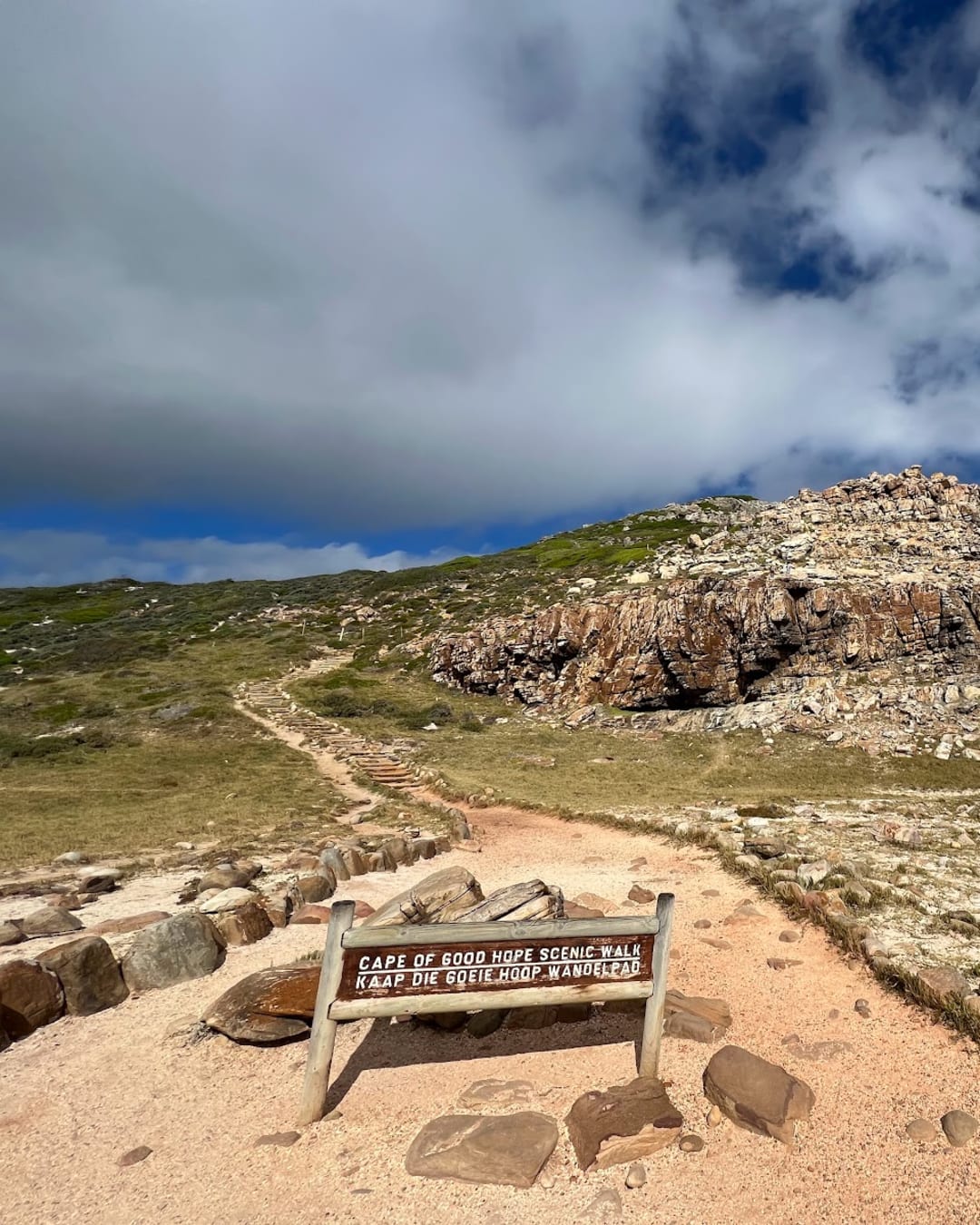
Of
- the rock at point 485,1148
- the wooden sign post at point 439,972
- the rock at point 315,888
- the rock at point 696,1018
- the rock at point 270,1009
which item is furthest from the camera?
the rock at point 315,888

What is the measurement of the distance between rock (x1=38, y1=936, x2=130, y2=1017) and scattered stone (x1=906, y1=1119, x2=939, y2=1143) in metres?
9.27

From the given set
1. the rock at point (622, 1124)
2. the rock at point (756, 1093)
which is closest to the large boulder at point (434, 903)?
the rock at point (622, 1124)

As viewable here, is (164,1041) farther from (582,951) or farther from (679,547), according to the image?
(679,547)

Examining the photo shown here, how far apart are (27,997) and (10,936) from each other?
123 inches

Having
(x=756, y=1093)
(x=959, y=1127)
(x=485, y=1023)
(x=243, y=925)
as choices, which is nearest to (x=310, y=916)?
(x=243, y=925)

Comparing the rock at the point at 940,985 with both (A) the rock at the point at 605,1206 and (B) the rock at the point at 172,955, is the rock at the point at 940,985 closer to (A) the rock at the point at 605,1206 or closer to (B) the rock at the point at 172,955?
(A) the rock at the point at 605,1206

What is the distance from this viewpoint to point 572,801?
2233 cm

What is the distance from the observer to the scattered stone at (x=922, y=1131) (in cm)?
534

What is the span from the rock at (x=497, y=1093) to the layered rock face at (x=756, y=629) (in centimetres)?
3992

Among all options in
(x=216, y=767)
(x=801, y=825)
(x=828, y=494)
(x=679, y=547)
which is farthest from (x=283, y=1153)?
(x=828, y=494)

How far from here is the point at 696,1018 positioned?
7.18 metres

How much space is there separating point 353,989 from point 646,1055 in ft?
10.2

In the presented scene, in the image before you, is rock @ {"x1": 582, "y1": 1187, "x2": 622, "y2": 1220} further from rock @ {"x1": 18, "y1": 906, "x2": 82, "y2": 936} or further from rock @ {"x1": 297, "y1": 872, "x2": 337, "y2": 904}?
rock @ {"x1": 18, "y1": 906, "x2": 82, "y2": 936}

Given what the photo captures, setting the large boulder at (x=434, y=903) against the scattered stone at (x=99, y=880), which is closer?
the large boulder at (x=434, y=903)
